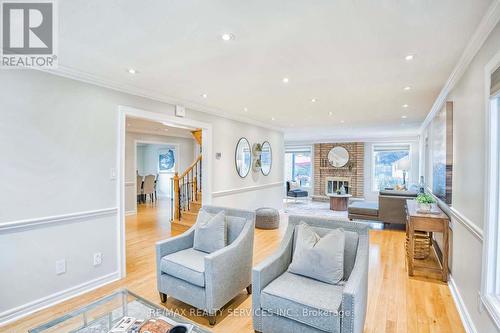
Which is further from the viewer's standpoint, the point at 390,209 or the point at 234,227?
the point at 390,209

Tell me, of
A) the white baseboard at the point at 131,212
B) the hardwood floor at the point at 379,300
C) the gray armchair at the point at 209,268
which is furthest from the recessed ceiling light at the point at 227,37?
the white baseboard at the point at 131,212

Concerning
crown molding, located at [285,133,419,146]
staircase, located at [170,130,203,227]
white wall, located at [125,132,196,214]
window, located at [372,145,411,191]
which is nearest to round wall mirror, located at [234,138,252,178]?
staircase, located at [170,130,203,227]

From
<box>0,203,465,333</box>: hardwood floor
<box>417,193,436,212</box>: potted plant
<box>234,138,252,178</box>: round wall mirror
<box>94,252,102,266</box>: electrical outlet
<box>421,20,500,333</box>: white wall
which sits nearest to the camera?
<box>421,20,500,333</box>: white wall

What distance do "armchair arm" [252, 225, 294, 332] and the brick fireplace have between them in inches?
327

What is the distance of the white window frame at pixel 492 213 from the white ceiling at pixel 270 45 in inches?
24.2

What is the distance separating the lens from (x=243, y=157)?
5.70 meters

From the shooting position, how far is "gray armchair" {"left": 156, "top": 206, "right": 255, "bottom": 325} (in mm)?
2186

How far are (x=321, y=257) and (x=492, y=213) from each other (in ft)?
3.88

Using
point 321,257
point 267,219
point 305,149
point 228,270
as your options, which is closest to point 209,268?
point 228,270

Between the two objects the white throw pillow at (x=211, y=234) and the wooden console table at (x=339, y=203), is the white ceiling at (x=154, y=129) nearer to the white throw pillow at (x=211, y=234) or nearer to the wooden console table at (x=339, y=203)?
the white throw pillow at (x=211, y=234)

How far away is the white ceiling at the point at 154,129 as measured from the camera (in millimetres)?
6127

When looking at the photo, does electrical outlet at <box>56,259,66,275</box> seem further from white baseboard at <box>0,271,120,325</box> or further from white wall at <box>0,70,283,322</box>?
white baseboard at <box>0,271,120,325</box>

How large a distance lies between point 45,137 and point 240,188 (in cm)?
365

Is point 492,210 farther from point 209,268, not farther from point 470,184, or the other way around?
point 209,268
